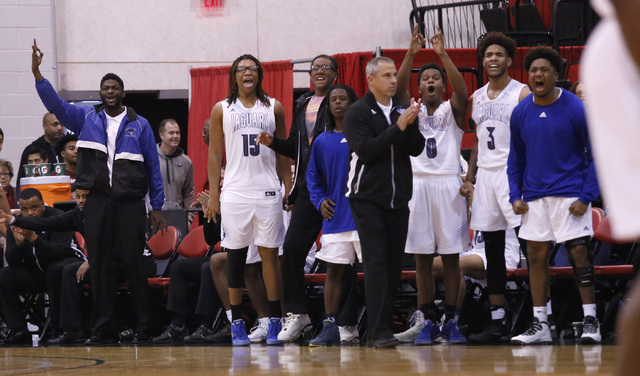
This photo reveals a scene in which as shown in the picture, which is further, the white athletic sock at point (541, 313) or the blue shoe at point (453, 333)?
the blue shoe at point (453, 333)

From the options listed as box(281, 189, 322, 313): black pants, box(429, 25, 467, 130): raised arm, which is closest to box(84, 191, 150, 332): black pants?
box(281, 189, 322, 313): black pants

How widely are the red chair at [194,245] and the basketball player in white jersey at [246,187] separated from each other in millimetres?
974

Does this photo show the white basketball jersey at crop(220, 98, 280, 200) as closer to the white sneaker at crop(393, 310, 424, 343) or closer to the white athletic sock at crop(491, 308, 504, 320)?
the white sneaker at crop(393, 310, 424, 343)

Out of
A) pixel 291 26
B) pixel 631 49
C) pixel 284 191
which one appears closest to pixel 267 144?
pixel 284 191

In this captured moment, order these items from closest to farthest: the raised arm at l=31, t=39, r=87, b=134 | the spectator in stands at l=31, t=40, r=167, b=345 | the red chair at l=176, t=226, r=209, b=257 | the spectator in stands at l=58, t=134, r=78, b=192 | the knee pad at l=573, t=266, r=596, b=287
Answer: the knee pad at l=573, t=266, r=596, b=287 → the spectator in stands at l=31, t=40, r=167, b=345 → the raised arm at l=31, t=39, r=87, b=134 → the red chair at l=176, t=226, r=209, b=257 → the spectator in stands at l=58, t=134, r=78, b=192

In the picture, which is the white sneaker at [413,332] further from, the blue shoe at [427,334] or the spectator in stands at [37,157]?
the spectator in stands at [37,157]

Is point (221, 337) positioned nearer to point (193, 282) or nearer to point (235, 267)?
point (193, 282)

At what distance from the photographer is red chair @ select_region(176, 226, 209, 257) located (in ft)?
25.8

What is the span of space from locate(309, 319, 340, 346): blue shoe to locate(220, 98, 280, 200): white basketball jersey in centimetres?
107

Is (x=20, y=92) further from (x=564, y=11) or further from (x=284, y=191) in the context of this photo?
(x=564, y=11)

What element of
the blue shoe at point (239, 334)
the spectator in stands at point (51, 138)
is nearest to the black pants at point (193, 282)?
the blue shoe at point (239, 334)

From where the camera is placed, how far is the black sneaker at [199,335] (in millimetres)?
7208

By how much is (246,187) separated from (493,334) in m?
2.03

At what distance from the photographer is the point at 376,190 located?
5.91 metres
